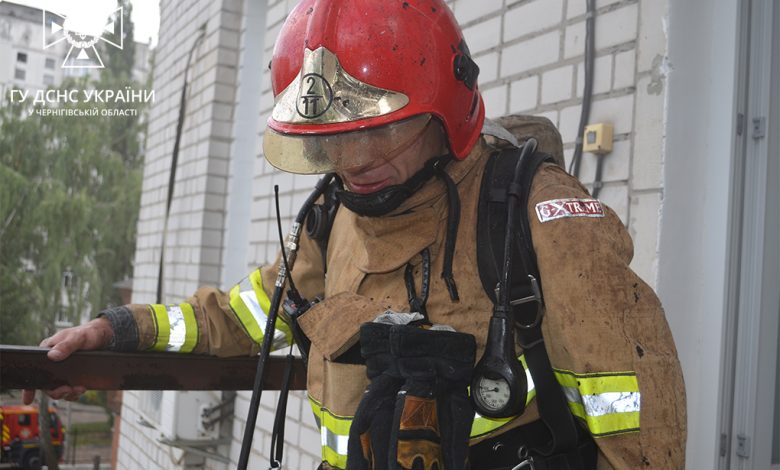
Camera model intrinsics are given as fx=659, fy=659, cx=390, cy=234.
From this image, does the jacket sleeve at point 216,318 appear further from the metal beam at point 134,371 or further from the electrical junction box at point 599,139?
the electrical junction box at point 599,139

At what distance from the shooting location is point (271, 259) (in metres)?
4.69

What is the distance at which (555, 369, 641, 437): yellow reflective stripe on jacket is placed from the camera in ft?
4.25

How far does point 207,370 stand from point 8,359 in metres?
A: 0.56

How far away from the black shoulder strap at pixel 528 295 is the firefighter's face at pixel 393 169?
231 millimetres

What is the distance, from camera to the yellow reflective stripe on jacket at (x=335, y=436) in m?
1.68

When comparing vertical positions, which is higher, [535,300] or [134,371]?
[535,300]

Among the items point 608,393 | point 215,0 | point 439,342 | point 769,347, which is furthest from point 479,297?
point 215,0

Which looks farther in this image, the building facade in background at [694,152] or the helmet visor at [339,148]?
the building facade in background at [694,152]

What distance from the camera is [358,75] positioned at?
1.51m

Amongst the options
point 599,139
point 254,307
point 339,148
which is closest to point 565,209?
point 339,148

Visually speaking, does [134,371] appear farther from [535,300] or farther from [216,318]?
[535,300]

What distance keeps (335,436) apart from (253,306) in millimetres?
632

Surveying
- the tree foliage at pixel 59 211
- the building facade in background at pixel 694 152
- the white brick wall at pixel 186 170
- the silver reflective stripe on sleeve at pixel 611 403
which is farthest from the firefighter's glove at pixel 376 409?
the tree foliage at pixel 59 211

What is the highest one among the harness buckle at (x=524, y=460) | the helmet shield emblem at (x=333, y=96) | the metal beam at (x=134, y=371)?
the helmet shield emblem at (x=333, y=96)
